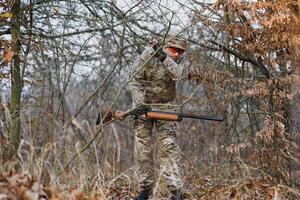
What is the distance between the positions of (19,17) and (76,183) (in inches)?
158

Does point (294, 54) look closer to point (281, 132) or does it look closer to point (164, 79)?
point (281, 132)

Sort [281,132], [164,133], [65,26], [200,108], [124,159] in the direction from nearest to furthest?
[164,133]
[281,132]
[65,26]
[200,108]
[124,159]

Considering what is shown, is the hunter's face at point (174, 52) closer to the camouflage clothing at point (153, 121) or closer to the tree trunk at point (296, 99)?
the camouflage clothing at point (153, 121)

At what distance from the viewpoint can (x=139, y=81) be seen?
20.9ft

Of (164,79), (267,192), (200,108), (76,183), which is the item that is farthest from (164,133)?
(200,108)

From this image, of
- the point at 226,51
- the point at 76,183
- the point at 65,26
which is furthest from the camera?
the point at 65,26

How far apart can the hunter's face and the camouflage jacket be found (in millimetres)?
69

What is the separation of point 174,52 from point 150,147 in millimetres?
1072

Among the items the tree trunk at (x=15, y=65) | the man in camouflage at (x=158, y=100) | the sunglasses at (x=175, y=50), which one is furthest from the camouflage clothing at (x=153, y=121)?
the tree trunk at (x=15, y=65)

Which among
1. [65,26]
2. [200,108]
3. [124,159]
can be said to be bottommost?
[124,159]

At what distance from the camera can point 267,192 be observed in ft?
21.5

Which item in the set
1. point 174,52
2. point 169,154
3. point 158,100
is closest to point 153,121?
point 158,100

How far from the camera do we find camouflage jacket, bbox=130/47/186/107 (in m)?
6.26

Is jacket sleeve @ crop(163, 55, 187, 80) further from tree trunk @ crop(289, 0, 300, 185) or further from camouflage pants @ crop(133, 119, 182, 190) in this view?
tree trunk @ crop(289, 0, 300, 185)
